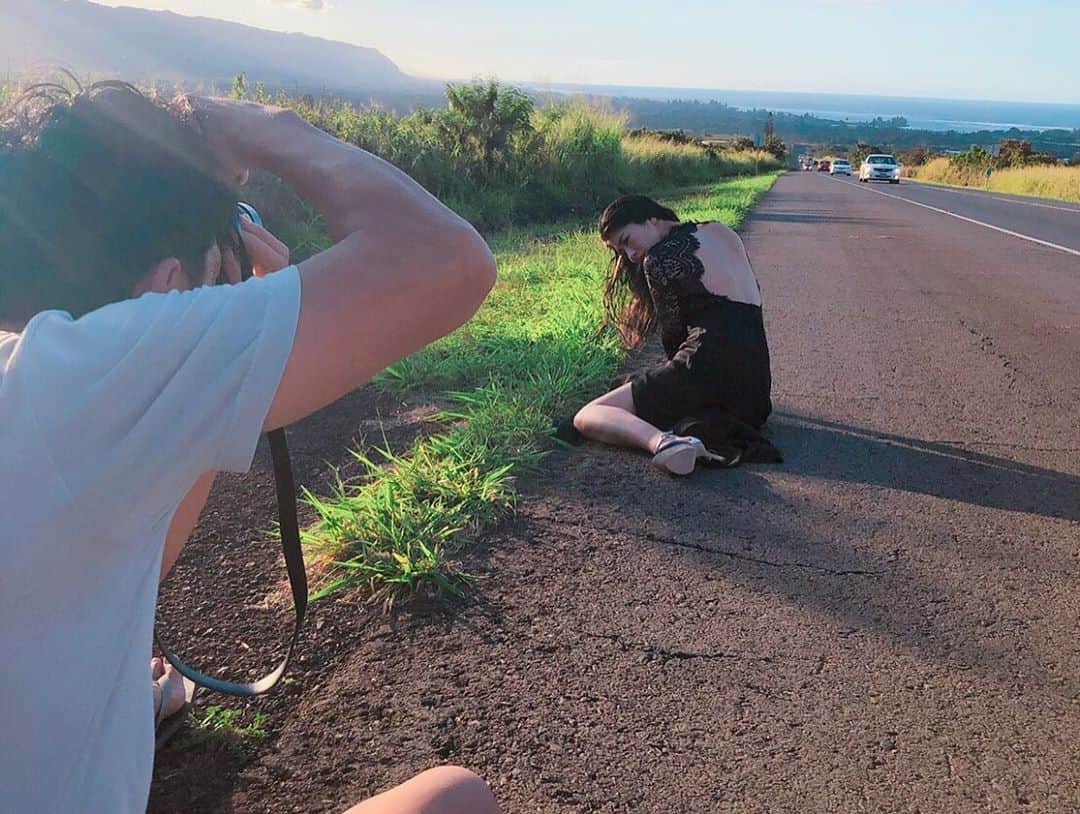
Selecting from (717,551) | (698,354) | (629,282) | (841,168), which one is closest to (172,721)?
(717,551)

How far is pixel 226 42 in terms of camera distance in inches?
5320

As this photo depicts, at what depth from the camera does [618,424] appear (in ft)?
12.6

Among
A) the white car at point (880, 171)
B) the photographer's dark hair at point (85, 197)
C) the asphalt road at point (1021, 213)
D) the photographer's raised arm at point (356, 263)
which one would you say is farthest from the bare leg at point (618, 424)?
the white car at point (880, 171)

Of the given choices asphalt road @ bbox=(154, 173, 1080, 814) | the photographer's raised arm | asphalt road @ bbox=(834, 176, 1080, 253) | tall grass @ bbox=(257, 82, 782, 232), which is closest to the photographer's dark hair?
the photographer's raised arm

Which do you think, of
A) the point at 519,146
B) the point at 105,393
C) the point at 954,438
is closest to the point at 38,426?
the point at 105,393

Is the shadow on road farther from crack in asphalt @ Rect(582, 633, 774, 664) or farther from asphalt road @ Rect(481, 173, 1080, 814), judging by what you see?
crack in asphalt @ Rect(582, 633, 774, 664)

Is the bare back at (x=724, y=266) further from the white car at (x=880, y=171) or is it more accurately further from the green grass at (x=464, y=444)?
the white car at (x=880, y=171)

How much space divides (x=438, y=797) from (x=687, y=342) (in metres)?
3.07

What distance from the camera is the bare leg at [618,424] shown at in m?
3.75

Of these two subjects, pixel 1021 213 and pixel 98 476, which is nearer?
pixel 98 476

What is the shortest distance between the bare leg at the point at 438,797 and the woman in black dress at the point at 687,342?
238 centimetres

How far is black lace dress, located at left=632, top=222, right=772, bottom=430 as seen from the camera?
395 centimetres

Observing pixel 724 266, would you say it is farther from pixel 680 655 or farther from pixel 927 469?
pixel 680 655

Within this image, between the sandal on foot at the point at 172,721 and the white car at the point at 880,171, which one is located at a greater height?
the sandal on foot at the point at 172,721
